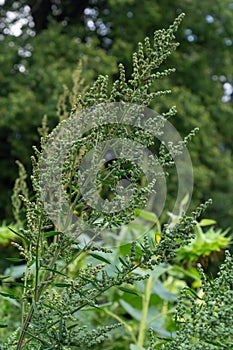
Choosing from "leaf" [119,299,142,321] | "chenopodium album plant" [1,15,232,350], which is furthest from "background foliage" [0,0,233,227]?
"chenopodium album plant" [1,15,232,350]

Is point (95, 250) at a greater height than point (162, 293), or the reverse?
point (95, 250)

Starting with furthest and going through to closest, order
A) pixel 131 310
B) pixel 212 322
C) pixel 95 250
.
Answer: pixel 131 310
pixel 95 250
pixel 212 322

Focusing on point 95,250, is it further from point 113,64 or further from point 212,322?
point 113,64

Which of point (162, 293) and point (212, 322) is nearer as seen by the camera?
point (212, 322)

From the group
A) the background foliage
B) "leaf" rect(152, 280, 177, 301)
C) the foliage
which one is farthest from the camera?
the background foliage

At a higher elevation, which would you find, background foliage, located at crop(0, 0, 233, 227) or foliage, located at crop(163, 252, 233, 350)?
foliage, located at crop(163, 252, 233, 350)

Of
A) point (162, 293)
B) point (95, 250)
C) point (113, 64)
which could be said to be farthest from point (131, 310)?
point (113, 64)

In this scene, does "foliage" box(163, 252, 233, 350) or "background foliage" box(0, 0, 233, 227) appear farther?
"background foliage" box(0, 0, 233, 227)

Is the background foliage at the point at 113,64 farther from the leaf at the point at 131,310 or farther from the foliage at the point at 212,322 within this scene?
the foliage at the point at 212,322

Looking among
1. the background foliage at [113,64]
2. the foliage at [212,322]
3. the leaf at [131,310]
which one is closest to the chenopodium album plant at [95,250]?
the foliage at [212,322]

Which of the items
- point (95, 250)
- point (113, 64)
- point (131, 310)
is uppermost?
point (95, 250)

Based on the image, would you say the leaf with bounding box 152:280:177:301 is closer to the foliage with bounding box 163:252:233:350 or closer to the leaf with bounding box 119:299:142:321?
the leaf with bounding box 119:299:142:321

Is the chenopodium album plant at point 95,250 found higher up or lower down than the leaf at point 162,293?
higher up

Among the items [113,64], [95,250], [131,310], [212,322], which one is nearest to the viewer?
[212,322]
